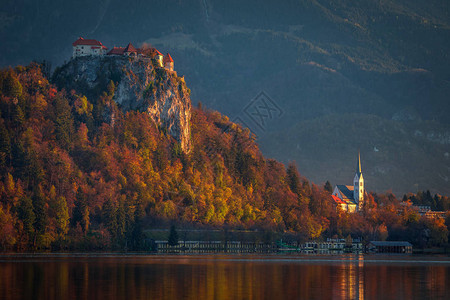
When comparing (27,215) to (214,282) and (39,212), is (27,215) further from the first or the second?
(214,282)

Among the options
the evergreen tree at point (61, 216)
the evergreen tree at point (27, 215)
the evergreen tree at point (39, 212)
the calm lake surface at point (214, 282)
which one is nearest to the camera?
the calm lake surface at point (214, 282)

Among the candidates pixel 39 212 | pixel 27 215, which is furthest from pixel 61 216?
pixel 27 215

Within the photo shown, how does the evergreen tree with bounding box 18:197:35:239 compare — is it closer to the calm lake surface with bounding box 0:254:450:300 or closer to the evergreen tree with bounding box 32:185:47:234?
the evergreen tree with bounding box 32:185:47:234

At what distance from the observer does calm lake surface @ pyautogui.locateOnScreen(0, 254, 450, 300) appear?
285 feet

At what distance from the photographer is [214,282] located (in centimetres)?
10119

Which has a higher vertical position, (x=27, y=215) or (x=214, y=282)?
(x=27, y=215)

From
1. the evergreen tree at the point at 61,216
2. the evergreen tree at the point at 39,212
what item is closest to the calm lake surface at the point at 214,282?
the evergreen tree at the point at 39,212

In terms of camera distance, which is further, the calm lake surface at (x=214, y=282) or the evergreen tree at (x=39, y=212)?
the evergreen tree at (x=39, y=212)

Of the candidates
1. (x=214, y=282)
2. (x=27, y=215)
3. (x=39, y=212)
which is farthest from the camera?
(x=39, y=212)

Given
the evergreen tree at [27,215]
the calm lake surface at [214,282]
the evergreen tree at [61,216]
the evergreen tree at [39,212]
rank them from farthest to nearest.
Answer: the evergreen tree at [61,216], the evergreen tree at [39,212], the evergreen tree at [27,215], the calm lake surface at [214,282]

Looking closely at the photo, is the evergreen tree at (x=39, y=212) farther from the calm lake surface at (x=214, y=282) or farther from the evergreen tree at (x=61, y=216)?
the calm lake surface at (x=214, y=282)

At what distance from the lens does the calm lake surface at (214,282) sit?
87000 mm

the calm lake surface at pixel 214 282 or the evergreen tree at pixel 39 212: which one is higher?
the evergreen tree at pixel 39 212

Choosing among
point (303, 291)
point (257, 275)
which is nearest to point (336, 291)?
point (303, 291)
